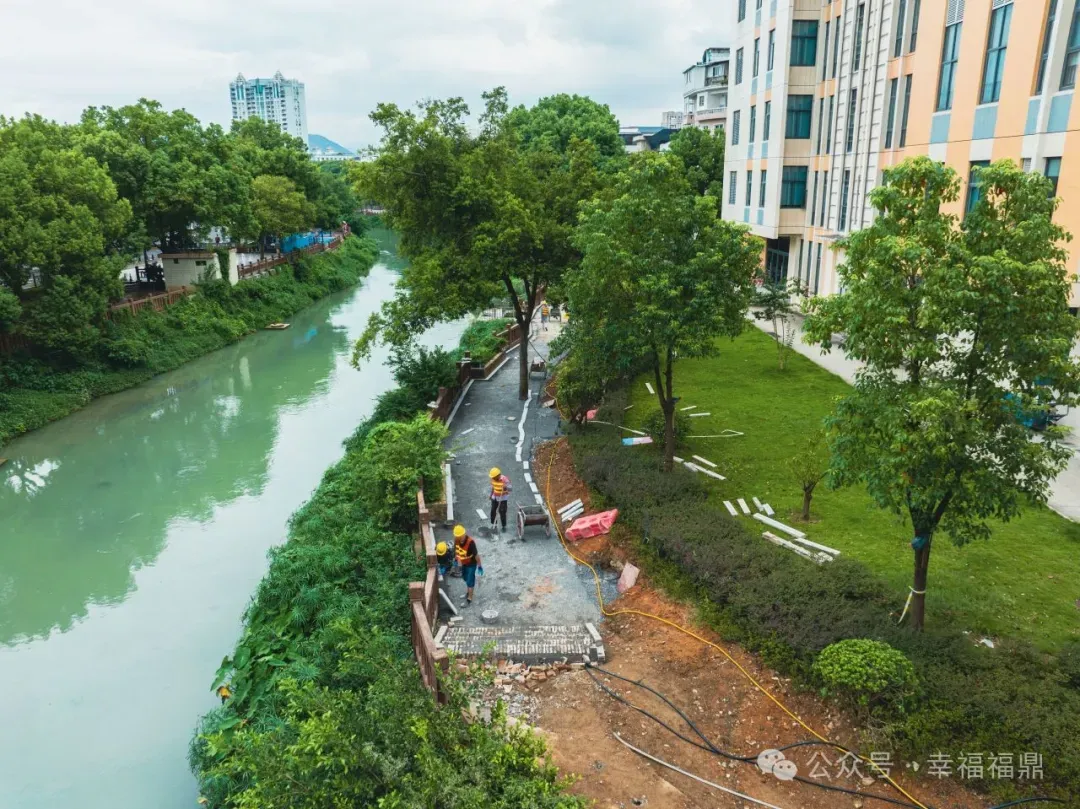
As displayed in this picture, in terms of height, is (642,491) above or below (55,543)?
above

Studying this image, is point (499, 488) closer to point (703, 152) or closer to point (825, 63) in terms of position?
point (825, 63)

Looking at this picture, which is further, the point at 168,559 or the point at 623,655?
the point at 168,559

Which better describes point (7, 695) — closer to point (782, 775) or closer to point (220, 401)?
point (782, 775)

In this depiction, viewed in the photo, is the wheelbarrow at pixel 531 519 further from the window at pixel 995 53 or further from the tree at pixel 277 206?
the tree at pixel 277 206

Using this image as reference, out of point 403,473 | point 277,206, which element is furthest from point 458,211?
point 277,206

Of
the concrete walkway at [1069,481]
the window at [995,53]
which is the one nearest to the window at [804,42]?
the window at [995,53]

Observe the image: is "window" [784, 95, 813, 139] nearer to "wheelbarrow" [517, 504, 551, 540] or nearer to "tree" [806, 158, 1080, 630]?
"wheelbarrow" [517, 504, 551, 540]

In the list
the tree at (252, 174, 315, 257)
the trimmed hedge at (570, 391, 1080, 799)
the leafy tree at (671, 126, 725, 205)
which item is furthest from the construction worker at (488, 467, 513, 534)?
the leafy tree at (671, 126, 725, 205)

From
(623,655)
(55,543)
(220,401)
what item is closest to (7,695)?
(55,543)

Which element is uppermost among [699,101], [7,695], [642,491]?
[699,101]
